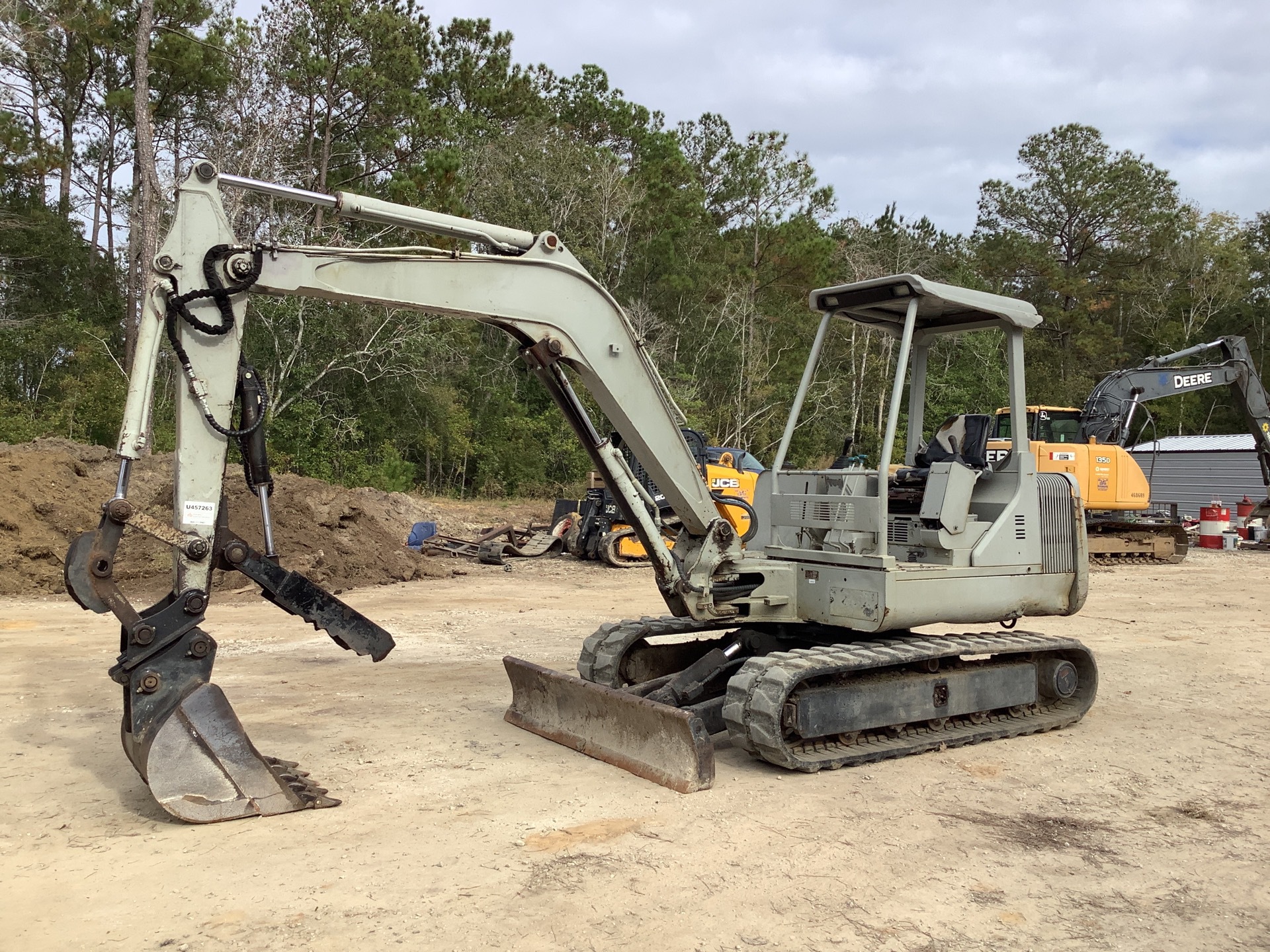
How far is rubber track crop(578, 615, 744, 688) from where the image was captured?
679 centimetres

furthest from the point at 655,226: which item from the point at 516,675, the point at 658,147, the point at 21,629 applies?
the point at 516,675

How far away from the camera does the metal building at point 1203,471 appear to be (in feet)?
85.9

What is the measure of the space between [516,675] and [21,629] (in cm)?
626

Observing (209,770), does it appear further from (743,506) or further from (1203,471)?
(1203,471)

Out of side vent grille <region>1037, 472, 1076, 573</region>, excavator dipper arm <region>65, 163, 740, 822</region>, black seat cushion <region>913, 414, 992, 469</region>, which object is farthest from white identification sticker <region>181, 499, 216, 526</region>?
side vent grille <region>1037, 472, 1076, 573</region>

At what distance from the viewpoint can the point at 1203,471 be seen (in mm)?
27234

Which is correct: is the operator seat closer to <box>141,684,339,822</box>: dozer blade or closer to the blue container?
<box>141,684,339,822</box>: dozer blade

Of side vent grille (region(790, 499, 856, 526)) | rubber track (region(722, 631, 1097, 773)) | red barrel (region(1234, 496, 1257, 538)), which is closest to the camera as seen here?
rubber track (region(722, 631, 1097, 773))

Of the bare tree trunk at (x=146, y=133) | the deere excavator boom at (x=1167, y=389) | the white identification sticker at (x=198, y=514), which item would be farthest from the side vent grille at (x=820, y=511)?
the bare tree trunk at (x=146, y=133)

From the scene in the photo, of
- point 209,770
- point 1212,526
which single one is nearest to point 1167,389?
point 1212,526

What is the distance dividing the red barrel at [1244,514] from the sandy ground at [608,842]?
1663 centimetres

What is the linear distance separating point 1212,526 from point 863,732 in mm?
19288

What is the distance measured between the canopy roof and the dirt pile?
8.26 meters

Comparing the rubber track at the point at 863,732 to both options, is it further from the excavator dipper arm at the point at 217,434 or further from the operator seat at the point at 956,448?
the excavator dipper arm at the point at 217,434
